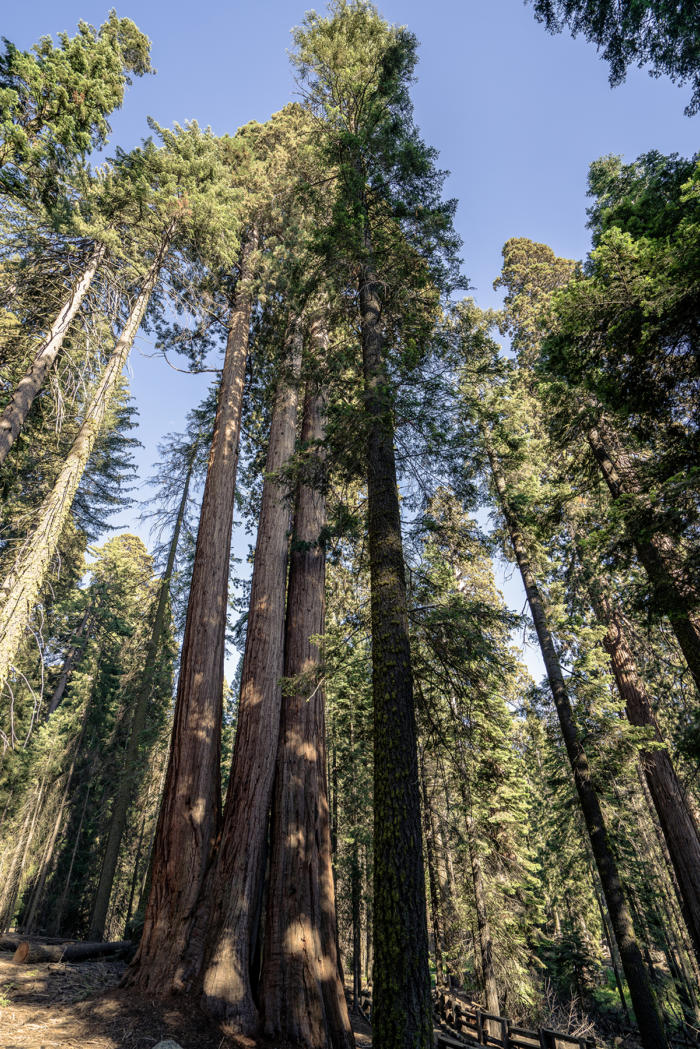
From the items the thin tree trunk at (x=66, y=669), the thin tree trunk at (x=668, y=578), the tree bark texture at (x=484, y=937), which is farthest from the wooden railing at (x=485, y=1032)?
the thin tree trunk at (x=66, y=669)

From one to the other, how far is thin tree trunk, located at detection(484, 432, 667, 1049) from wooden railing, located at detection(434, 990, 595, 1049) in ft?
3.68

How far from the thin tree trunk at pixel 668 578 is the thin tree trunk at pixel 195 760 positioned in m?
6.81

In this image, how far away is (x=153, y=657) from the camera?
570 inches

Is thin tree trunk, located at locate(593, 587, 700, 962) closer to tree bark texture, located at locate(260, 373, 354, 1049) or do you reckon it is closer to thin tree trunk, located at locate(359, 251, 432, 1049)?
tree bark texture, located at locate(260, 373, 354, 1049)

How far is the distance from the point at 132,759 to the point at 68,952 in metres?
5.54

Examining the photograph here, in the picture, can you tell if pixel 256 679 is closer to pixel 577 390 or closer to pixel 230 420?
pixel 230 420

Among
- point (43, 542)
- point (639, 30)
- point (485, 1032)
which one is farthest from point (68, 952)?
point (639, 30)

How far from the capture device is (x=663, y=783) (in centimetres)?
952

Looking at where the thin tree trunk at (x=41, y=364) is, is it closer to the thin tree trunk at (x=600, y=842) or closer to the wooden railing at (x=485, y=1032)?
the thin tree trunk at (x=600, y=842)

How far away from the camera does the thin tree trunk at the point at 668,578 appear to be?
650cm

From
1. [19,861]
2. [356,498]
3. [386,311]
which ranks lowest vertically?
[19,861]

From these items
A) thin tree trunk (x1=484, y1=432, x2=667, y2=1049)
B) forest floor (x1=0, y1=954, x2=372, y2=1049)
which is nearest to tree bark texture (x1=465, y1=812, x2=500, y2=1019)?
thin tree trunk (x1=484, y1=432, x2=667, y2=1049)

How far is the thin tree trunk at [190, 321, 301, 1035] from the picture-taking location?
16.3 feet

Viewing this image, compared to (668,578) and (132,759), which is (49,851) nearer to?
(132,759)
